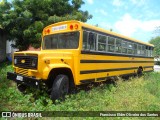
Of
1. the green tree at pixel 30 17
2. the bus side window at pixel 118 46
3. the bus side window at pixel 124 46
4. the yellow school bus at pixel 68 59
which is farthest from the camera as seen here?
the green tree at pixel 30 17

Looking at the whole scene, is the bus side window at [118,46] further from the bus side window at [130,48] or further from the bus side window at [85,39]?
the bus side window at [85,39]

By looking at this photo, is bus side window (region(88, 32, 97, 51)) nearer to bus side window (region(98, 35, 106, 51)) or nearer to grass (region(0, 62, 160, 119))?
bus side window (region(98, 35, 106, 51))

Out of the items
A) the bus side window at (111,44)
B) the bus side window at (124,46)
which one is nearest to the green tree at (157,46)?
the bus side window at (124,46)

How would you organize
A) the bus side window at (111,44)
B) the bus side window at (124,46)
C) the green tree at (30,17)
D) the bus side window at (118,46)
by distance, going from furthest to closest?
the green tree at (30,17) → the bus side window at (124,46) → the bus side window at (118,46) → the bus side window at (111,44)

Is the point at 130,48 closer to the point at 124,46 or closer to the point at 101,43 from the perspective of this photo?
the point at 124,46

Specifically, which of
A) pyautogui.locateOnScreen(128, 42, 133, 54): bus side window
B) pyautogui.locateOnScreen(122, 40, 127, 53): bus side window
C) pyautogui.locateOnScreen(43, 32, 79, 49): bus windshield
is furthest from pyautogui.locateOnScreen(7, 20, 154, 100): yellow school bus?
pyautogui.locateOnScreen(128, 42, 133, 54): bus side window

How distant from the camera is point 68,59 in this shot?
7.64 metres

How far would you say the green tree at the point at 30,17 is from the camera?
17.5 metres

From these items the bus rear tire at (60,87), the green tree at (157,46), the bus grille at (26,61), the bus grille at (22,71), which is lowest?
the bus rear tire at (60,87)

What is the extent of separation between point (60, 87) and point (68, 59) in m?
1.07

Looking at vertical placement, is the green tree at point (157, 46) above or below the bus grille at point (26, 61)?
above

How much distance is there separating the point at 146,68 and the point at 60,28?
895 cm

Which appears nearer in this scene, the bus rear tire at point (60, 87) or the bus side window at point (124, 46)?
the bus rear tire at point (60, 87)

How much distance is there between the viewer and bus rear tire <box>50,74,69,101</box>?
6898 mm
